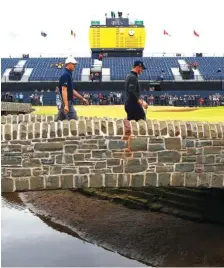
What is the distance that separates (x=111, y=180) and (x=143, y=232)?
4.55 metres

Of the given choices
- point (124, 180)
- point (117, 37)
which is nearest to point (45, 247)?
point (124, 180)

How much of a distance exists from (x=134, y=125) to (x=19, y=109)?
19845 millimetres

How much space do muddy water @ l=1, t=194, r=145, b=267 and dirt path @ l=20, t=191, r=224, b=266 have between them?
371 millimetres

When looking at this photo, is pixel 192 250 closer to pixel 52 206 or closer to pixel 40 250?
pixel 40 250

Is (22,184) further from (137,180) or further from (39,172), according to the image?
(137,180)

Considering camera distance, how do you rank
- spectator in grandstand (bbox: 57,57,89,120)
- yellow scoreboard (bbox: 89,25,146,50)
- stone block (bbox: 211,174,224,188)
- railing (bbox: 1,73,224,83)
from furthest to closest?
yellow scoreboard (bbox: 89,25,146,50)
railing (bbox: 1,73,224,83)
spectator in grandstand (bbox: 57,57,89,120)
stone block (bbox: 211,174,224,188)

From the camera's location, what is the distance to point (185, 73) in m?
52.2

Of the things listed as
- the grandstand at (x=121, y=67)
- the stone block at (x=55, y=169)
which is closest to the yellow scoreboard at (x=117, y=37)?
the grandstand at (x=121, y=67)

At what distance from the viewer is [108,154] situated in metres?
8.95

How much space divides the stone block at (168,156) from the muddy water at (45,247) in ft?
10.2

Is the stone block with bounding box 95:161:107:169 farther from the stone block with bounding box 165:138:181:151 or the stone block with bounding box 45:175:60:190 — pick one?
the stone block with bounding box 165:138:181:151

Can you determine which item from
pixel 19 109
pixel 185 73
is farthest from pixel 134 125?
pixel 185 73

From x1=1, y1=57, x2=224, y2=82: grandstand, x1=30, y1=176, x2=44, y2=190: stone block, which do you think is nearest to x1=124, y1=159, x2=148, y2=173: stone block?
x1=30, y1=176, x2=44, y2=190: stone block

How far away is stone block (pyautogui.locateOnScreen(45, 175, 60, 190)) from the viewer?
8.88m
